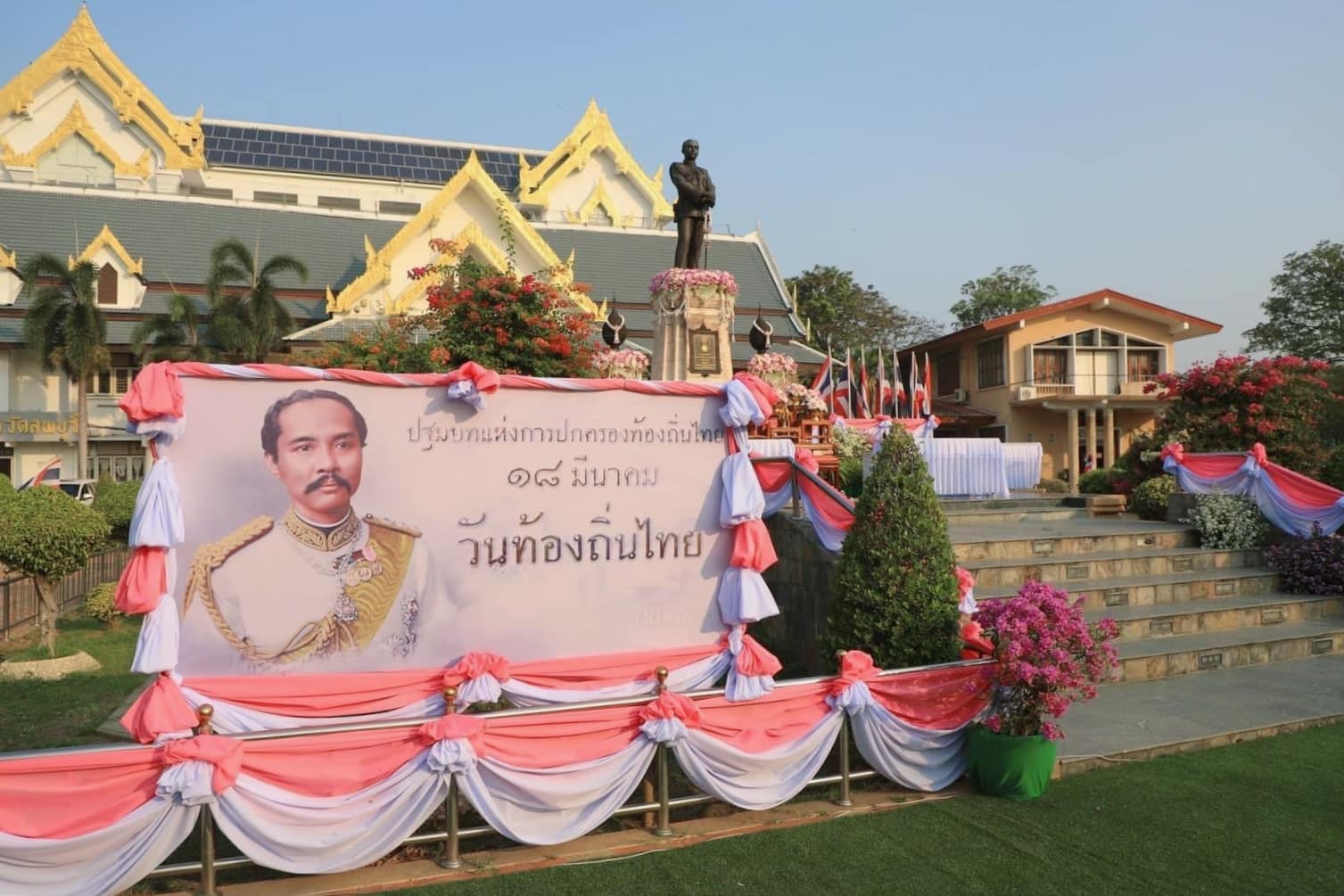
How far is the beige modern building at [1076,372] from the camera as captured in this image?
3183cm

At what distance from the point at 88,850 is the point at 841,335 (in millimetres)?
40152

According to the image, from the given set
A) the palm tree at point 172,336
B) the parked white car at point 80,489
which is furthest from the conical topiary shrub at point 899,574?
the palm tree at point 172,336

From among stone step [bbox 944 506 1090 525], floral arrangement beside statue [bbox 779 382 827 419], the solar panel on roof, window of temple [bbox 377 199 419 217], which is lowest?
stone step [bbox 944 506 1090 525]

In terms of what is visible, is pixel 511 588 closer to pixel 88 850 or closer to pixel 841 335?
pixel 88 850

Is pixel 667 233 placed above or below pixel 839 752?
above

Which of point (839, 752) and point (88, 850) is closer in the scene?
point (88, 850)

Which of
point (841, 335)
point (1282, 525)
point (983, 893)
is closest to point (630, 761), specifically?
point (983, 893)

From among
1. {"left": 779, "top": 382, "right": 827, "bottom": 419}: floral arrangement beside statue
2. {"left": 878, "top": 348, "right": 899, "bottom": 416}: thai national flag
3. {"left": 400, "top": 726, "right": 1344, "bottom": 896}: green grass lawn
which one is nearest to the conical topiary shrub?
{"left": 400, "top": 726, "right": 1344, "bottom": 896}: green grass lawn

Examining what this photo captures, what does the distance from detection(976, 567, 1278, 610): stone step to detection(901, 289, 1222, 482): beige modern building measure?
22510 mm

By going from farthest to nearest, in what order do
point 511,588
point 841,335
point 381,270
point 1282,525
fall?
point 841,335
point 381,270
point 1282,525
point 511,588

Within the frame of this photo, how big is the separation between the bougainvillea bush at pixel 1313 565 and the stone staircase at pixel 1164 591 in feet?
0.48

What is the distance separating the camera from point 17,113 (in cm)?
3553

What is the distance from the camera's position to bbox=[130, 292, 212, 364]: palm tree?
2545 centimetres

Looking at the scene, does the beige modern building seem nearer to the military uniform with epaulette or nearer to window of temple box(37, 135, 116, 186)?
the military uniform with epaulette
